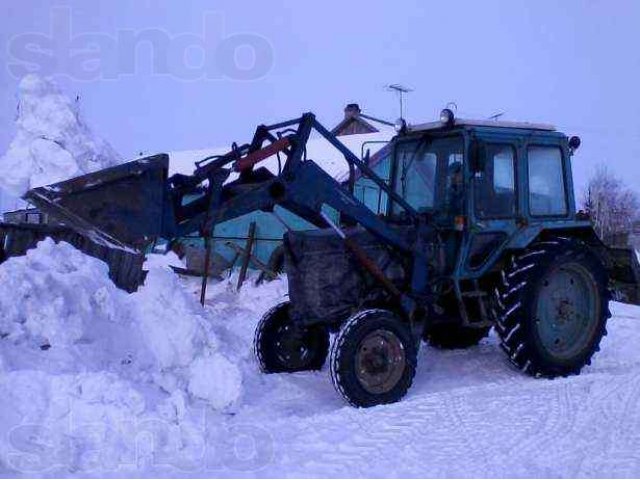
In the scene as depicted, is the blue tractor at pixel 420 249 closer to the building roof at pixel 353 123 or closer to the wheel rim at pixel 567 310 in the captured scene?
the wheel rim at pixel 567 310

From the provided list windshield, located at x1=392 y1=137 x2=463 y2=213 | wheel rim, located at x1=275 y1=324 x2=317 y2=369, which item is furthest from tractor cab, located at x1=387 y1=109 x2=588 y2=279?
wheel rim, located at x1=275 y1=324 x2=317 y2=369

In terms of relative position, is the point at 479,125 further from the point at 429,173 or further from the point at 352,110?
the point at 352,110

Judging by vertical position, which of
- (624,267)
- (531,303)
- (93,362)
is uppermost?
(624,267)

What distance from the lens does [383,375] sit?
6152mm

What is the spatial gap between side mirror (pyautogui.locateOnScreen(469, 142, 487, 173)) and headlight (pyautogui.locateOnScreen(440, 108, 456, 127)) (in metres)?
0.43

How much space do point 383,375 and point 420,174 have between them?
229 centimetres

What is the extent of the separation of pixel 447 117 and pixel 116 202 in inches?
137

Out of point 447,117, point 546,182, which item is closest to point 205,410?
point 447,117

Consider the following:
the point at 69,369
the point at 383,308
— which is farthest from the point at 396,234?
the point at 69,369

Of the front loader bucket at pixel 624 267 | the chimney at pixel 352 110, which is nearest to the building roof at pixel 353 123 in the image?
the chimney at pixel 352 110

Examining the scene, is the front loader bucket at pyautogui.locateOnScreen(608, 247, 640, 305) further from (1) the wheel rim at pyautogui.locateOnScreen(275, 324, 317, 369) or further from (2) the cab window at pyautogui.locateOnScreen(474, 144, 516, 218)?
(1) the wheel rim at pyautogui.locateOnScreen(275, 324, 317, 369)

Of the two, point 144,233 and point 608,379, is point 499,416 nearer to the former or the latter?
point 608,379

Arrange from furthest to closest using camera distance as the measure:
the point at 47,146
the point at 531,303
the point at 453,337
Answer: the point at 47,146 → the point at 453,337 → the point at 531,303

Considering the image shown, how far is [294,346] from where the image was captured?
23.4 feet
